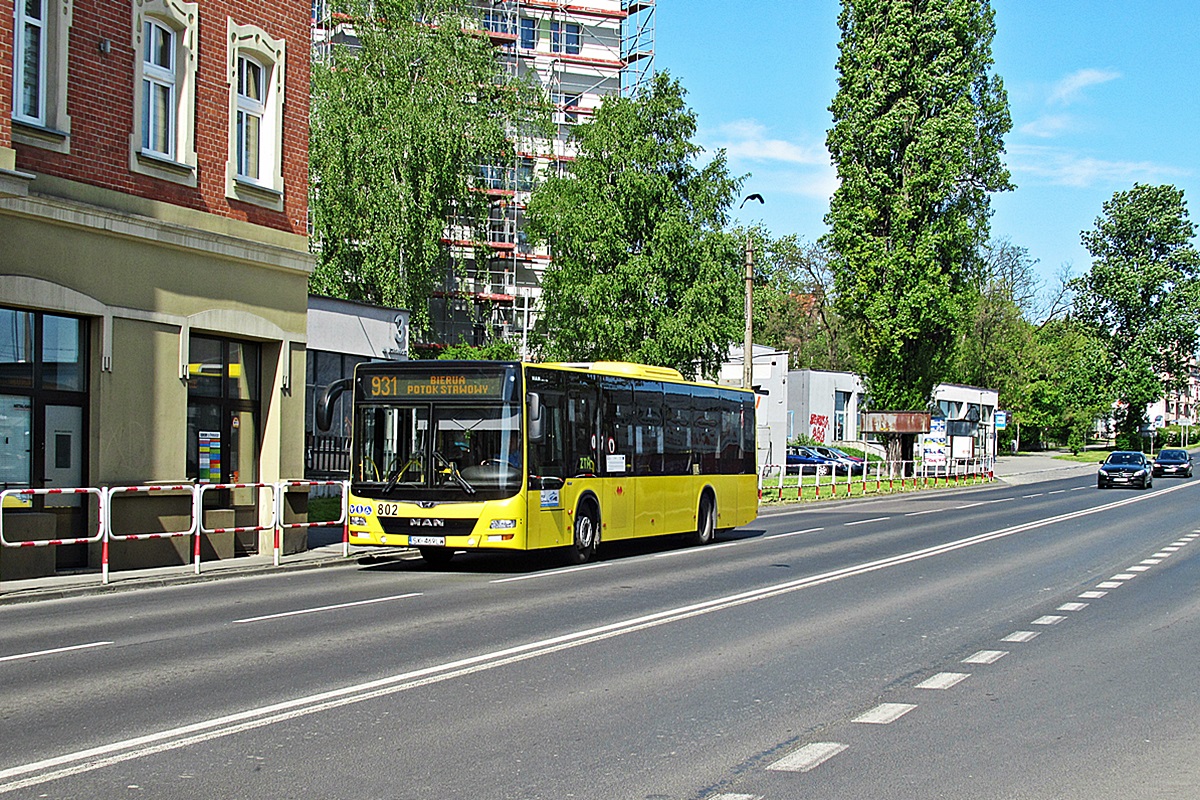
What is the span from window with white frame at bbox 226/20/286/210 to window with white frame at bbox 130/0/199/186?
865 millimetres

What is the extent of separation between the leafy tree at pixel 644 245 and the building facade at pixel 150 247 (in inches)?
1139

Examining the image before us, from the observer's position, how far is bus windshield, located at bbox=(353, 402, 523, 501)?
1741 centimetres

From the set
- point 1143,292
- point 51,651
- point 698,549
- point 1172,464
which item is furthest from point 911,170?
point 1143,292

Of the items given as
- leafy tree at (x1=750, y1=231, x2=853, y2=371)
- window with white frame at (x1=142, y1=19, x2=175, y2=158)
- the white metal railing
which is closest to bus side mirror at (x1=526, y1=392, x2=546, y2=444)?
the white metal railing

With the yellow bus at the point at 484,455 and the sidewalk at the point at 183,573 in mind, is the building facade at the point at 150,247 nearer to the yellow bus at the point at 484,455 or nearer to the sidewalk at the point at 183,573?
the sidewalk at the point at 183,573

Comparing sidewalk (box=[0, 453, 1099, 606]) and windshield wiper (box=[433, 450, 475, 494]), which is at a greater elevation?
windshield wiper (box=[433, 450, 475, 494])

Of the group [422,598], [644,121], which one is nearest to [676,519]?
[422,598]

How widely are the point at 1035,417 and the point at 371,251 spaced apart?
6431cm

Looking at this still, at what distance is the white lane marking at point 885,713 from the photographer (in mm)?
7801

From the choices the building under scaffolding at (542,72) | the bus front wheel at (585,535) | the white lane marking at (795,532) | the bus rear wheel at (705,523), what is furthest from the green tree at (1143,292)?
the bus front wheel at (585,535)

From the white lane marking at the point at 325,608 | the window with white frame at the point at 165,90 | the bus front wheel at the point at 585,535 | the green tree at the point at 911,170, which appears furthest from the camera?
the green tree at the point at 911,170

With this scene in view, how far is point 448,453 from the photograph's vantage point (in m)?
17.6

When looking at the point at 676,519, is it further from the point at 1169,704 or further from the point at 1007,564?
the point at 1169,704

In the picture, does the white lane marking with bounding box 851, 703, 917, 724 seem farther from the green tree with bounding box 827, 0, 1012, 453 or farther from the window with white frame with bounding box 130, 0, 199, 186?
the green tree with bounding box 827, 0, 1012, 453
